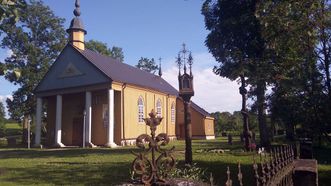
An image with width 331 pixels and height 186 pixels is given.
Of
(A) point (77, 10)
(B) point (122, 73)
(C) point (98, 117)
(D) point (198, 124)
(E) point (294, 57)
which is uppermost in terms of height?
(A) point (77, 10)

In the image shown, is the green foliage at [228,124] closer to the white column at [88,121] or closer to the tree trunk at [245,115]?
the white column at [88,121]

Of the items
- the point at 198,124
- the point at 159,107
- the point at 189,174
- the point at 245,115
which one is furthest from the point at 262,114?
the point at 198,124

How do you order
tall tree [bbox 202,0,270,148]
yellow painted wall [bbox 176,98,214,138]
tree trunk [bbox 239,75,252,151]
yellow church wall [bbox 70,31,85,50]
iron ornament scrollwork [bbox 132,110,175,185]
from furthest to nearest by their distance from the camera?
yellow painted wall [bbox 176,98,214,138]
yellow church wall [bbox 70,31,85,50]
tall tree [bbox 202,0,270,148]
tree trunk [bbox 239,75,252,151]
iron ornament scrollwork [bbox 132,110,175,185]

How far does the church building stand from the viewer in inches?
1288

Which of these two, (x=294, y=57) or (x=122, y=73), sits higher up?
(x=122, y=73)

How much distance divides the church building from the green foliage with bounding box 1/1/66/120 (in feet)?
26.6

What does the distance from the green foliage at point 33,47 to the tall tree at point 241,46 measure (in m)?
27.8

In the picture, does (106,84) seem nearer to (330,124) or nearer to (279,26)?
(330,124)

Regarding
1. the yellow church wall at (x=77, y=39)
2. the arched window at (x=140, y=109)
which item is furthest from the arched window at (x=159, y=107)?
the yellow church wall at (x=77, y=39)

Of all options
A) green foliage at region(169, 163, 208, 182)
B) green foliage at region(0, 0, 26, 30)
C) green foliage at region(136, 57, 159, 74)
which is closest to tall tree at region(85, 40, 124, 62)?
green foliage at region(136, 57, 159, 74)

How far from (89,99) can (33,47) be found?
1662cm

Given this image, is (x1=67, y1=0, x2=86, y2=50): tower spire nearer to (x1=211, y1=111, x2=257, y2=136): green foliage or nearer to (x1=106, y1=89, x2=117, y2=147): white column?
(x1=106, y1=89, x2=117, y2=147): white column

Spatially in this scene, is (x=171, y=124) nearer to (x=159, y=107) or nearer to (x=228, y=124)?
(x=159, y=107)

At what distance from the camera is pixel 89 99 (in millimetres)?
32812
